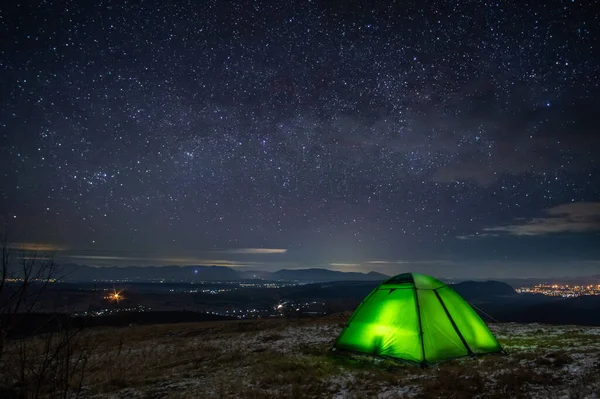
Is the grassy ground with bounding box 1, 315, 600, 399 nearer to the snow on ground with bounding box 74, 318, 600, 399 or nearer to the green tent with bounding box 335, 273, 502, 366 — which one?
the snow on ground with bounding box 74, 318, 600, 399

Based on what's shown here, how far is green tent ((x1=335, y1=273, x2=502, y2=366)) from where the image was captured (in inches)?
396

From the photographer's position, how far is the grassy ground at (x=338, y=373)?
7414 mm

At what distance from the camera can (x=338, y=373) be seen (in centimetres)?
934

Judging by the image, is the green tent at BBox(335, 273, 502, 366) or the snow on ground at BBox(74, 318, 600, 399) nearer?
the snow on ground at BBox(74, 318, 600, 399)

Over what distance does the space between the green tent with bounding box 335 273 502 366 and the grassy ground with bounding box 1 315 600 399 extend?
0.42 m

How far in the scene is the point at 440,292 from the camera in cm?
1105

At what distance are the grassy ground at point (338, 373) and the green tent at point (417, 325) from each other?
0.42 metres

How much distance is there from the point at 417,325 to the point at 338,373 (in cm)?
275

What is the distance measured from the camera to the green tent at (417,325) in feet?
33.0

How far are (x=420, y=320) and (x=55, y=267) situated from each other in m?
9.19

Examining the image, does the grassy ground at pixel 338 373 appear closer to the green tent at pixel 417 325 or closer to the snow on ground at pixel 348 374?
the snow on ground at pixel 348 374

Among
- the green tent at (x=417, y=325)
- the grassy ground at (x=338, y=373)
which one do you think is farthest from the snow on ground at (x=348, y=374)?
the green tent at (x=417, y=325)

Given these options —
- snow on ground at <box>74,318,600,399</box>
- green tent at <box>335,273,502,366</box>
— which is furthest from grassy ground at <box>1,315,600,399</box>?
green tent at <box>335,273,502,366</box>

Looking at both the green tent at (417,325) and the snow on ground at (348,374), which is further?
the green tent at (417,325)
